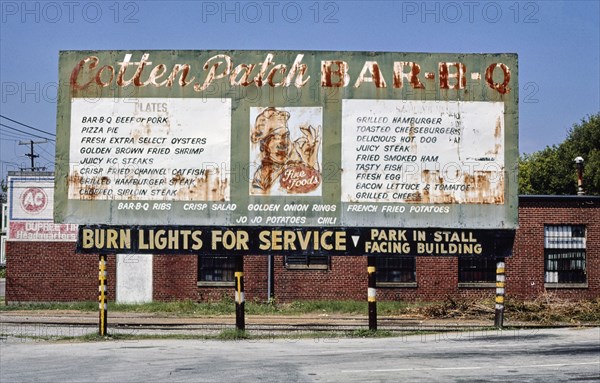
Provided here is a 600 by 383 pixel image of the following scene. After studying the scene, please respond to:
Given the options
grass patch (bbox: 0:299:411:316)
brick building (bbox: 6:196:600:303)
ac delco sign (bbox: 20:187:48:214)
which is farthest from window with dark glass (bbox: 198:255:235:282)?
ac delco sign (bbox: 20:187:48:214)

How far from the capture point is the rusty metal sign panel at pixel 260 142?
1992cm

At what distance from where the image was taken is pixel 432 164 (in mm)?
20062

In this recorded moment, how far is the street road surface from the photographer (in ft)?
43.2

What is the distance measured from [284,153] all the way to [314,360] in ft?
20.8

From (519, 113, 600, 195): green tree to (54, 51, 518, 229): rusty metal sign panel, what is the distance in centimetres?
5086

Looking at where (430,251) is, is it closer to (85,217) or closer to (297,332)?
(297,332)

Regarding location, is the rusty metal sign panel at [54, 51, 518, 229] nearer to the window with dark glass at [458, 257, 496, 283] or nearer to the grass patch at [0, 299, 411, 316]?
the grass patch at [0, 299, 411, 316]

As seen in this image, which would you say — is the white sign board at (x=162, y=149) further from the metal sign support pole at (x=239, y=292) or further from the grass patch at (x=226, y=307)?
the grass patch at (x=226, y=307)

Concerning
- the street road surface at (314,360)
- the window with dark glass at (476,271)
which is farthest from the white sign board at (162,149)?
the window with dark glass at (476,271)

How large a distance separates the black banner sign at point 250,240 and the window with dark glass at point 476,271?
38.7ft

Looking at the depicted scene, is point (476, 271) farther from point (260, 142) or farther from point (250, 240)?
point (260, 142)

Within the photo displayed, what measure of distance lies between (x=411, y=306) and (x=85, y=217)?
1406cm

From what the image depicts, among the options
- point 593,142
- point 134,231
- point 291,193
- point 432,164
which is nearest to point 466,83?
point 432,164

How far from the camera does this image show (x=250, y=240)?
790 inches
